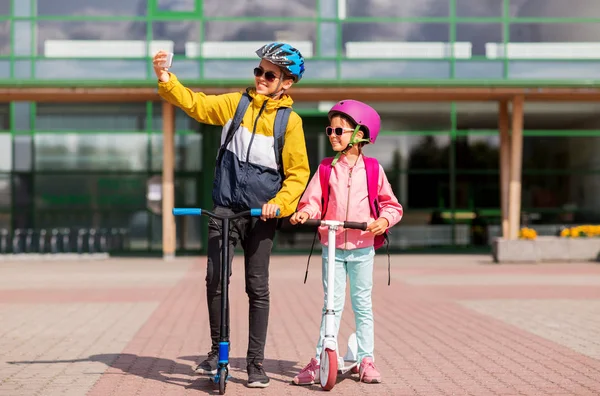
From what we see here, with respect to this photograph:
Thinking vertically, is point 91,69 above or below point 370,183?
above

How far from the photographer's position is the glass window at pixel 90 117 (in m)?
24.8

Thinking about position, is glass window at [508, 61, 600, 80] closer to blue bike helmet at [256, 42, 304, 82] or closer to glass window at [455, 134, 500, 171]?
glass window at [455, 134, 500, 171]

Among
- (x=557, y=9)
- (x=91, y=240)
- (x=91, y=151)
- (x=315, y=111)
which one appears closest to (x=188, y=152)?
(x=91, y=151)

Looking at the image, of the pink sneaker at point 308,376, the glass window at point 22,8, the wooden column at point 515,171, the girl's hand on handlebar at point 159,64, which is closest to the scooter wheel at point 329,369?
the pink sneaker at point 308,376

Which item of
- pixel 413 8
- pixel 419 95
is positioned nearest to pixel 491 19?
pixel 413 8

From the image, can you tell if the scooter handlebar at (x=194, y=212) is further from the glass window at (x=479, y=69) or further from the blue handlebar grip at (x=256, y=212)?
the glass window at (x=479, y=69)

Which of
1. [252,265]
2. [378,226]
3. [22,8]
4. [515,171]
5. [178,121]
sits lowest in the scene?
[252,265]

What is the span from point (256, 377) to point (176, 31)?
732 inches

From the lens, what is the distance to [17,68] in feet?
74.9

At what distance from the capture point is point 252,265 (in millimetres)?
5871

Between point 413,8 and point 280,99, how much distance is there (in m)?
19.0

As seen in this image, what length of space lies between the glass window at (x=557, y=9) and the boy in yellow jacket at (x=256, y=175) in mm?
19559

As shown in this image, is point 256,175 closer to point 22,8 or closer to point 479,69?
point 479,69

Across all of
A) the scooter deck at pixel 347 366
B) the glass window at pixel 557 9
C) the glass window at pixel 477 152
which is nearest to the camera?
the scooter deck at pixel 347 366
